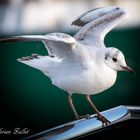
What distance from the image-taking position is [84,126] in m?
0.93

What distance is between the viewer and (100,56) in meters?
1.44

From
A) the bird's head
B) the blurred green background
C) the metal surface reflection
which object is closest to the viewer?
the metal surface reflection

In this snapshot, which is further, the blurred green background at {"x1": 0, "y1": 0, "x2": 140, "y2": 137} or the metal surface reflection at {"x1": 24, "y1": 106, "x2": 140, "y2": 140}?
the blurred green background at {"x1": 0, "y1": 0, "x2": 140, "y2": 137}

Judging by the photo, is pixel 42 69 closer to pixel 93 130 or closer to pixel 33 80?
pixel 33 80

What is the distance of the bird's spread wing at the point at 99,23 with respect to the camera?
1.57 meters

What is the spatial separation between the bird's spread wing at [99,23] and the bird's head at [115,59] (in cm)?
16

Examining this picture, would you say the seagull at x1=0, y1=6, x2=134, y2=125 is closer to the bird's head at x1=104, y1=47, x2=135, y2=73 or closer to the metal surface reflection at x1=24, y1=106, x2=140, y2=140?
the bird's head at x1=104, y1=47, x2=135, y2=73

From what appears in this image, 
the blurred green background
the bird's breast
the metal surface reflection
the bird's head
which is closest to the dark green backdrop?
the blurred green background

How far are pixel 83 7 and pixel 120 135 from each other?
833mm

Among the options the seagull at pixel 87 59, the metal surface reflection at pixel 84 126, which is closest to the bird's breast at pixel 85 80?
the seagull at pixel 87 59

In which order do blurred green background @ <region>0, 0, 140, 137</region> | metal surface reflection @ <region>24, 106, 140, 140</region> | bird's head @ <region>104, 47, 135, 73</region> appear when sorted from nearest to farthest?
metal surface reflection @ <region>24, 106, 140, 140</region> → bird's head @ <region>104, 47, 135, 73</region> → blurred green background @ <region>0, 0, 140, 137</region>

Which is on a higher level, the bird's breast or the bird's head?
the bird's head

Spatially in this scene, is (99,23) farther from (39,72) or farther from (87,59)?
(39,72)

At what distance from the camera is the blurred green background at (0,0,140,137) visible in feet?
5.52
